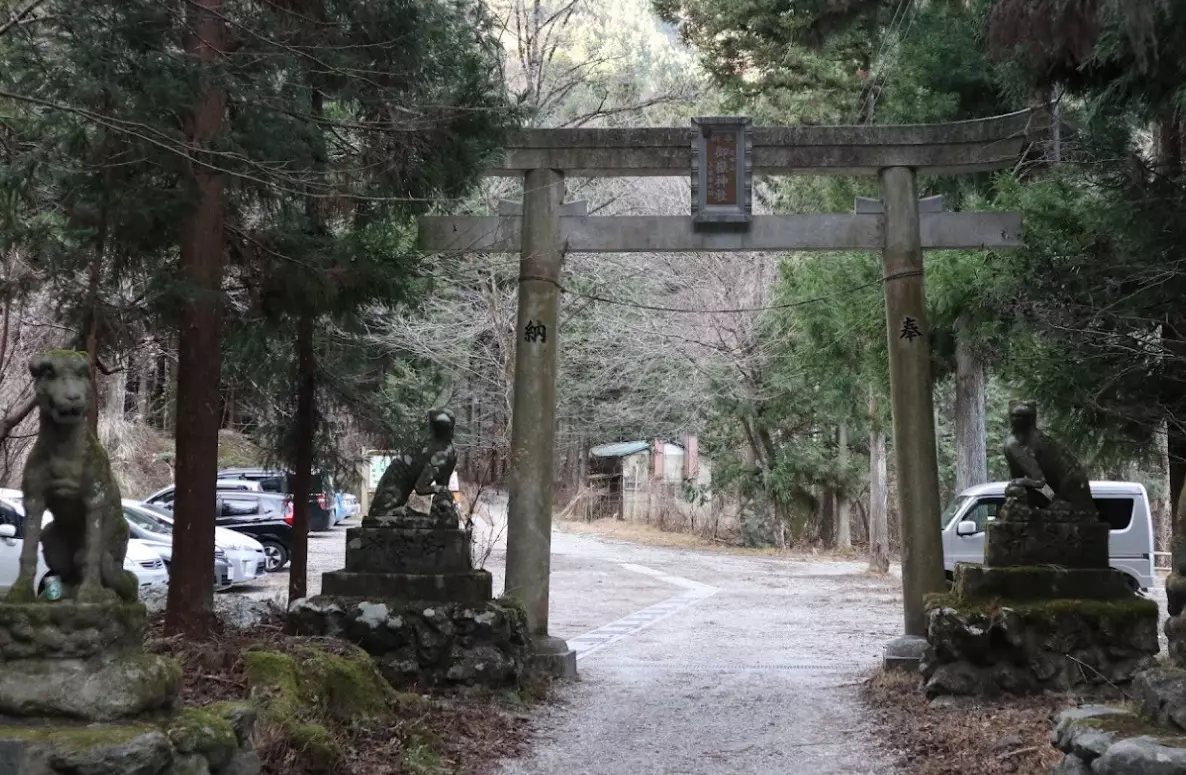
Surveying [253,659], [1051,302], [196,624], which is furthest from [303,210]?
[1051,302]

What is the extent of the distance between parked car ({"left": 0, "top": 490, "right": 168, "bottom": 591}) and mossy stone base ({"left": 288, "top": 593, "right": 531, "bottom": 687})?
129 inches

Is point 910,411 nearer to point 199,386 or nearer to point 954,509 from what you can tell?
point 199,386

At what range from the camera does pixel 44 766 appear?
14.8 feet

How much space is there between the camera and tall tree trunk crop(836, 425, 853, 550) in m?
29.1

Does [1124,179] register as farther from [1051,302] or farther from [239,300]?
[239,300]

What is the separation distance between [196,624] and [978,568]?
18.8 ft

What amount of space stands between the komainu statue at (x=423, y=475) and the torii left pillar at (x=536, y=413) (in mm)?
1424

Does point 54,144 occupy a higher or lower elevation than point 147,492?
higher

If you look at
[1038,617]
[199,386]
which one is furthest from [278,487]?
[1038,617]

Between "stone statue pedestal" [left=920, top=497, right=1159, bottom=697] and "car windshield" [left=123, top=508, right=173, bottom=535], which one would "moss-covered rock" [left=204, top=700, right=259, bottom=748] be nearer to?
"stone statue pedestal" [left=920, top=497, right=1159, bottom=697]

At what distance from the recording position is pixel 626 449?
3981 cm

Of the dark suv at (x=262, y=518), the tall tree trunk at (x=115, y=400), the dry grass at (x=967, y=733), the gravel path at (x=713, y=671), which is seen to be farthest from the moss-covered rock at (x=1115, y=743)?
the tall tree trunk at (x=115, y=400)

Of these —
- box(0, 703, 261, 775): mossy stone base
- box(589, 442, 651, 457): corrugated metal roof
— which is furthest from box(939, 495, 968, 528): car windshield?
box(589, 442, 651, 457): corrugated metal roof

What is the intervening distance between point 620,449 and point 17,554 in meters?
28.3
